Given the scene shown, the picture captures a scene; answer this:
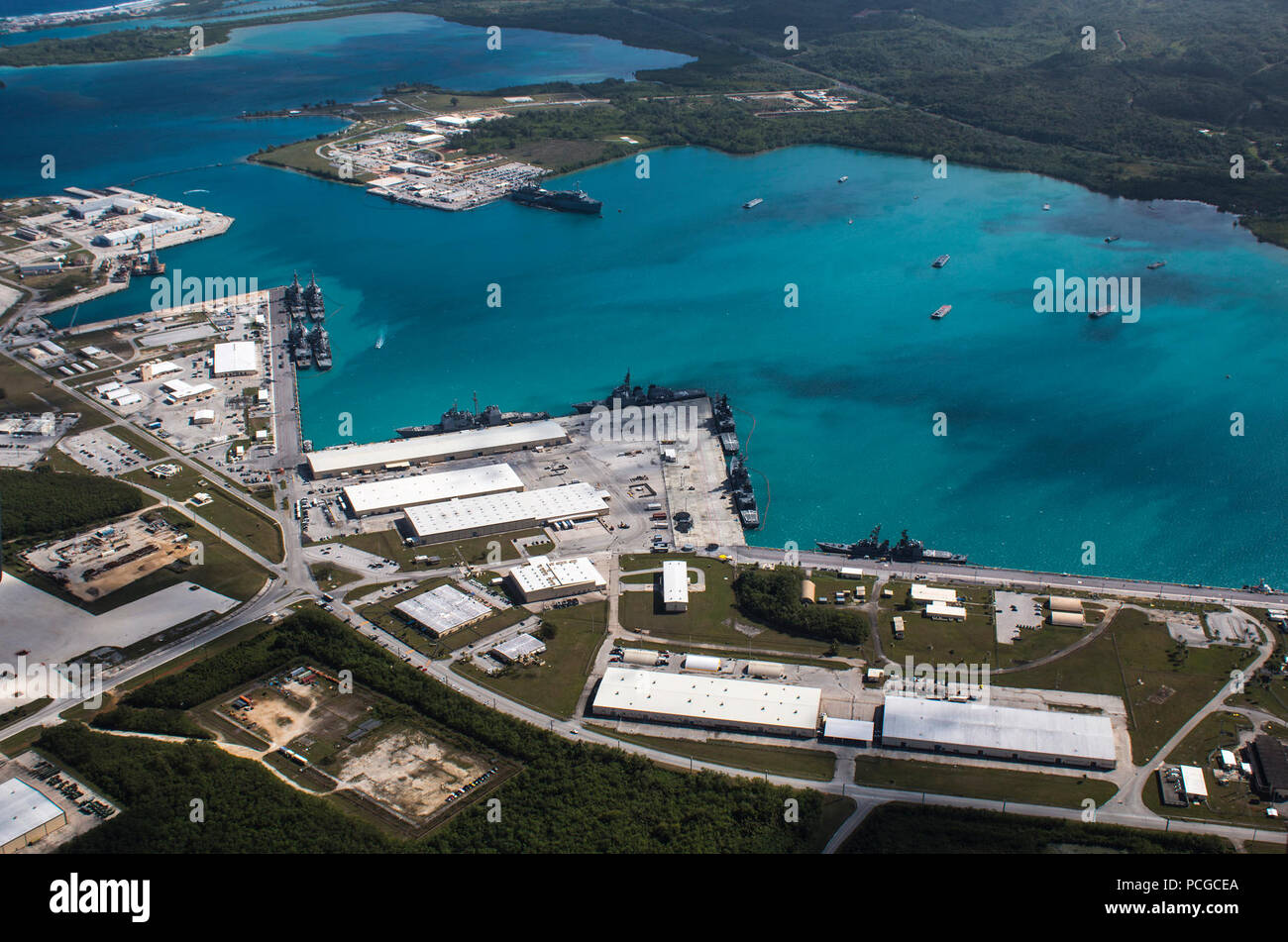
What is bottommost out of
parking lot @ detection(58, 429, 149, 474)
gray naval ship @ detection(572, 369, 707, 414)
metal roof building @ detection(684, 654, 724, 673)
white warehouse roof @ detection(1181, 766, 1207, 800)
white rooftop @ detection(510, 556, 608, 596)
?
white warehouse roof @ detection(1181, 766, 1207, 800)

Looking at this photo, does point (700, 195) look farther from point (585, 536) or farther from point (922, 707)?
point (922, 707)

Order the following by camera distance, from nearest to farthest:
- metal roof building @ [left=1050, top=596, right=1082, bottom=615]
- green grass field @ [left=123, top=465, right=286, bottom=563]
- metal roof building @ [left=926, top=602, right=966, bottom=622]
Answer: metal roof building @ [left=926, top=602, right=966, bottom=622] < metal roof building @ [left=1050, top=596, right=1082, bottom=615] < green grass field @ [left=123, top=465, right=286, bottom=563]

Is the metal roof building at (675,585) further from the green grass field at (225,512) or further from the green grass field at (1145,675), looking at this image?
the green grass field at (225,512)

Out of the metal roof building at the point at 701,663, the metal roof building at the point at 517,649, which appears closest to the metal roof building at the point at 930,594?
the metal roof building at the point at 701,663

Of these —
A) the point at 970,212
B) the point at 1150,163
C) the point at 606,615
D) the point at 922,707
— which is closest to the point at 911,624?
the point at 922,707

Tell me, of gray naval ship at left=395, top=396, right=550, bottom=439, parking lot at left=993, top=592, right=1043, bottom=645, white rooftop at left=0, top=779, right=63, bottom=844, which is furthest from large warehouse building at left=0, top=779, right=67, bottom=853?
parking lot at left=993, top=592, right=1043, bottom=645

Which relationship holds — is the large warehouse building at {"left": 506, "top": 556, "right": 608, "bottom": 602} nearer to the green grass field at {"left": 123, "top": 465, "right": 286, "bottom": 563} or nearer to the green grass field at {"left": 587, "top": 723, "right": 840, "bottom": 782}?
the green grass field at {"left": 587, "top": 723, "right": 840, "bottom": 782}
